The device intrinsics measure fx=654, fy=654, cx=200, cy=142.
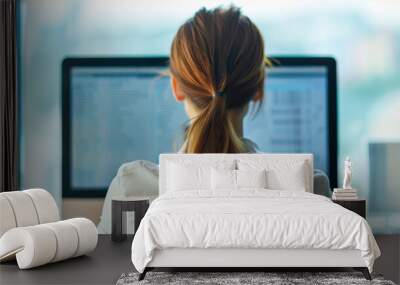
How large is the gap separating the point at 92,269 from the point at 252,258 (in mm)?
1329

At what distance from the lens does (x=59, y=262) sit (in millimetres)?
5500

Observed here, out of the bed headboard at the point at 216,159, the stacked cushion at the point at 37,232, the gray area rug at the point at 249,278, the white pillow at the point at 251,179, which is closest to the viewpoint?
the gray area rug at the point at 249,278

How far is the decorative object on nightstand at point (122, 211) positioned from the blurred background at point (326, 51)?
105 cm

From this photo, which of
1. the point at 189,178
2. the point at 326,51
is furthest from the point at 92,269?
the point at 326,51

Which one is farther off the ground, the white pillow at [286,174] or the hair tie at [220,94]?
the hair tie at [220,94]

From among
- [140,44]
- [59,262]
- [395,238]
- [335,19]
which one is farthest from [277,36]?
[59,262]

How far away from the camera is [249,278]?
4789 millimetres

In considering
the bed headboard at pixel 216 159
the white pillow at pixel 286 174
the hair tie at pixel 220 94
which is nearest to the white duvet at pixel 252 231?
the white pillow at pixel 286 174

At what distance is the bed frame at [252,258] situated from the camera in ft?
15.7

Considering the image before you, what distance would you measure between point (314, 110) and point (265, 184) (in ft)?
4.07

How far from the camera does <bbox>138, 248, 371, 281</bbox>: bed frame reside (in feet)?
15.7

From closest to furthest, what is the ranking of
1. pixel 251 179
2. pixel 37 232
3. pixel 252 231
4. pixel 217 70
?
pixel 252 231, pixel 37 232, pixel 251 179, pixel 217 70

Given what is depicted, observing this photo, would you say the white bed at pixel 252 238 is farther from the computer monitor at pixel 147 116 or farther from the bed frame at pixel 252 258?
the computer monitor at pixel 147 116

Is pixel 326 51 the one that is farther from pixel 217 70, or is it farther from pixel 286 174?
pixel 286 174
